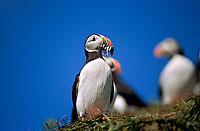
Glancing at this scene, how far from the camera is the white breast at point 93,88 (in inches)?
113

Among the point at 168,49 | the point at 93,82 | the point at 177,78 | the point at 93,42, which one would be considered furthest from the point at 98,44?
the point at 168,49

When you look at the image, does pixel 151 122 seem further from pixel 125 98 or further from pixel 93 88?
pixel 125 98

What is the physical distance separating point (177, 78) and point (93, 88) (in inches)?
140

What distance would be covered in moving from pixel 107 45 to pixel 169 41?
482 cm

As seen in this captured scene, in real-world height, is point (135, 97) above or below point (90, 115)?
above

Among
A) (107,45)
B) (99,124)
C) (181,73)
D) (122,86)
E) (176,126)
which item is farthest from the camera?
(122,86)

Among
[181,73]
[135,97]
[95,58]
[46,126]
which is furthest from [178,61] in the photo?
[46,126]

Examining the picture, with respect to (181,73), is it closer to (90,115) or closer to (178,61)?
(178,61)

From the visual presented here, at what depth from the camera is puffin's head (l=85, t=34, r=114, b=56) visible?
279 cm

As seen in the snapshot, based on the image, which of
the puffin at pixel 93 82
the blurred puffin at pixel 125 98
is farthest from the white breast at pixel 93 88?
the blurred puffin at pixel 125 98

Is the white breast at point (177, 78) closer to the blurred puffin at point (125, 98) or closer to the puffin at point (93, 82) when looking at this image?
the blurred puffin at point (125, 98)

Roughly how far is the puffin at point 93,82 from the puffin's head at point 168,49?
4.00m

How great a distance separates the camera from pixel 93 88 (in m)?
2.88

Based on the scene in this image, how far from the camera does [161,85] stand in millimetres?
6469
